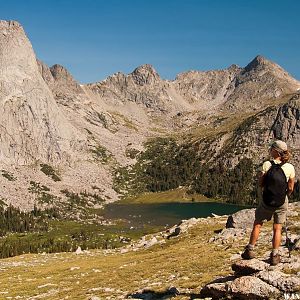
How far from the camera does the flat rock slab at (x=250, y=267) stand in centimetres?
2223

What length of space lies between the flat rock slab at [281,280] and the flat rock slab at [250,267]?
802 millimetres

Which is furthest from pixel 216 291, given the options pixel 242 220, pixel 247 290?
pixel 242 220

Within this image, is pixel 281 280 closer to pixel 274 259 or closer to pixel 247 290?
pixel 247 290

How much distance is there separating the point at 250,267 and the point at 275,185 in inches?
183

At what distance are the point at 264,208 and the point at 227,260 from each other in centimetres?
1855

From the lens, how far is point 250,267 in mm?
22516

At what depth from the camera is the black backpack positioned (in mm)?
21391

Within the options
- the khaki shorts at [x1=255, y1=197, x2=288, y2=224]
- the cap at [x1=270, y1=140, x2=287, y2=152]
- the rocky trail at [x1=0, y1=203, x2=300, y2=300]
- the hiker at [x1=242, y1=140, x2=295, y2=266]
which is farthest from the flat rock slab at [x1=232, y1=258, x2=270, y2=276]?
the cap at [x1=270, y1=140, x2=287, y2=152]

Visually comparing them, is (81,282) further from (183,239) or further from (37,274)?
(183,239)

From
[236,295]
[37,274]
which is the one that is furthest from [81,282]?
[236,295]

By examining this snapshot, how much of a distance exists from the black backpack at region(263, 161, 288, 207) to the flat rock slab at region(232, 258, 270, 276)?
3.32 meters

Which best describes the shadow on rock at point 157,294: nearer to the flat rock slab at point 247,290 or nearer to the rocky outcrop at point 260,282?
the rocky outcrop at point 260,282

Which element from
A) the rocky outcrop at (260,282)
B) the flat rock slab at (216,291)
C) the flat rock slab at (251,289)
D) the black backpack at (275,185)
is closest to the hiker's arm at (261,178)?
the black backpack at (275,185)

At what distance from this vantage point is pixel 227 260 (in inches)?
1548
